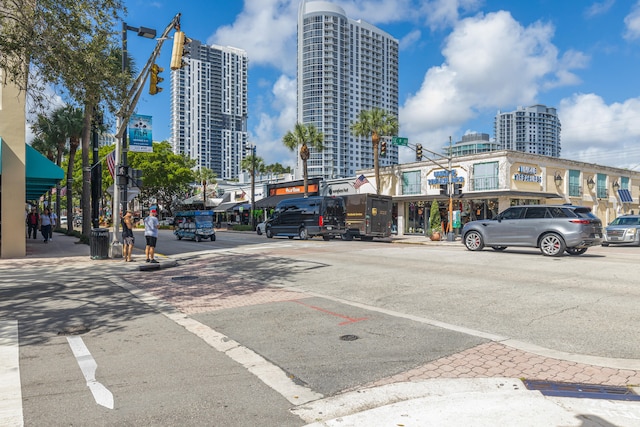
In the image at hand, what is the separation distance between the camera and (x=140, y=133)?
17688 mm

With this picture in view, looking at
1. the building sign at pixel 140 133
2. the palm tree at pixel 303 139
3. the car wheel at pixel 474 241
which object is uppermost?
the palm tree at pixel 303 139

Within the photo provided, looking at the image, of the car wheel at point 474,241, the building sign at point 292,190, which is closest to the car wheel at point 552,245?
the car wheel at point 474,241

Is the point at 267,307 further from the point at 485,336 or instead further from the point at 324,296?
the point at 485,336

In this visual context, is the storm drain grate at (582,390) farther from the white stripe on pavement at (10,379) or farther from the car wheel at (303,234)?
the car wheel at (303,234)

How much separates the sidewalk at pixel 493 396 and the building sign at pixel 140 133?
623 inches

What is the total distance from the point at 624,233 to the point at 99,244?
2512 cm

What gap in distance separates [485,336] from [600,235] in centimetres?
1222

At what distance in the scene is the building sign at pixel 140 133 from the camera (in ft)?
57.1

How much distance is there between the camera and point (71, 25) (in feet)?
33.3

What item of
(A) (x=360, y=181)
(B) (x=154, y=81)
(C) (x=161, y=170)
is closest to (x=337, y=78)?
(C) (x=161, y=170)

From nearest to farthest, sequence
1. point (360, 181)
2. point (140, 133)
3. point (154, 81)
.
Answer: point (154, 81), point (140, 133), point (360, 181)

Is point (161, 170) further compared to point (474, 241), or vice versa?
point (161, 170)

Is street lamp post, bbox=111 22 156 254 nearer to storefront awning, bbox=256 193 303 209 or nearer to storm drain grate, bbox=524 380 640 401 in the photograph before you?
storm drain grate, bbox=524 380 640 401

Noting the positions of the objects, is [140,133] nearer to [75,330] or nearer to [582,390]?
[75,330]
